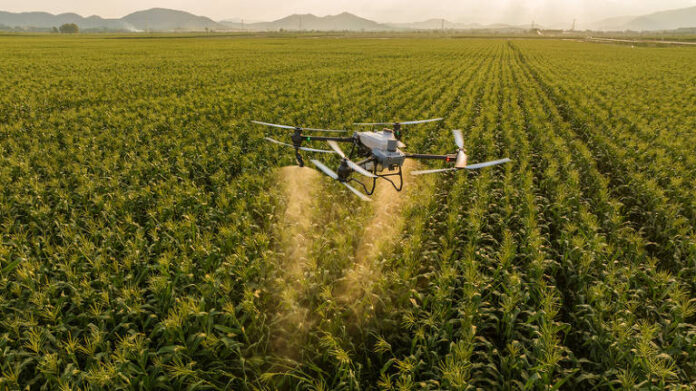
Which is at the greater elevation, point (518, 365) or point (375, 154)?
point (375, 154)

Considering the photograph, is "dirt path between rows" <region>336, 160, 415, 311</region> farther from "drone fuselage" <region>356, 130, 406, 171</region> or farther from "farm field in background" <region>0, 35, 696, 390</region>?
"drone fuselage" <region>356, 130, 406, 171</region>

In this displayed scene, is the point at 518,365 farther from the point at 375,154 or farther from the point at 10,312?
the point at 10,312

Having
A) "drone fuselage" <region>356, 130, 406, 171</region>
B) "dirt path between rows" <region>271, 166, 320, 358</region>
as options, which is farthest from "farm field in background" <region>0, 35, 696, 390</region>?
"drone fuselage" <region>356, 130, 406, 171</region>

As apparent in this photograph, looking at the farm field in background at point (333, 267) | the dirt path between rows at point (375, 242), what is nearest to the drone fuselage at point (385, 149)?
the dirt path between rows at point (375, 242)

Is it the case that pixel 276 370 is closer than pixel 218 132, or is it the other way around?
pixel 276 370

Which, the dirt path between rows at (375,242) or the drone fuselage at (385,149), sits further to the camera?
the dirt path between rows at (375,242)

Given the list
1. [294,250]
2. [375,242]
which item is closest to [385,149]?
[375,242]

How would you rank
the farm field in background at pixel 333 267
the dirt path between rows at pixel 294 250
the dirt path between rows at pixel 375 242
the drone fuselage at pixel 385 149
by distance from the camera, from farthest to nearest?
the dirt path between rows at pixel 375 242 < the drone fuselage at pixel 385 149 < the dirt path between rows at pixel 294 250 < the farm field in background at pixel 333 267

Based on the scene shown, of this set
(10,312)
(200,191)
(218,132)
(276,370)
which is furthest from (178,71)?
(276,370)

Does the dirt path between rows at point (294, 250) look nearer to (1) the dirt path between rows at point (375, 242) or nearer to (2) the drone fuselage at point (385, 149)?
(1) the dirt path between rows at point (375, 242)
